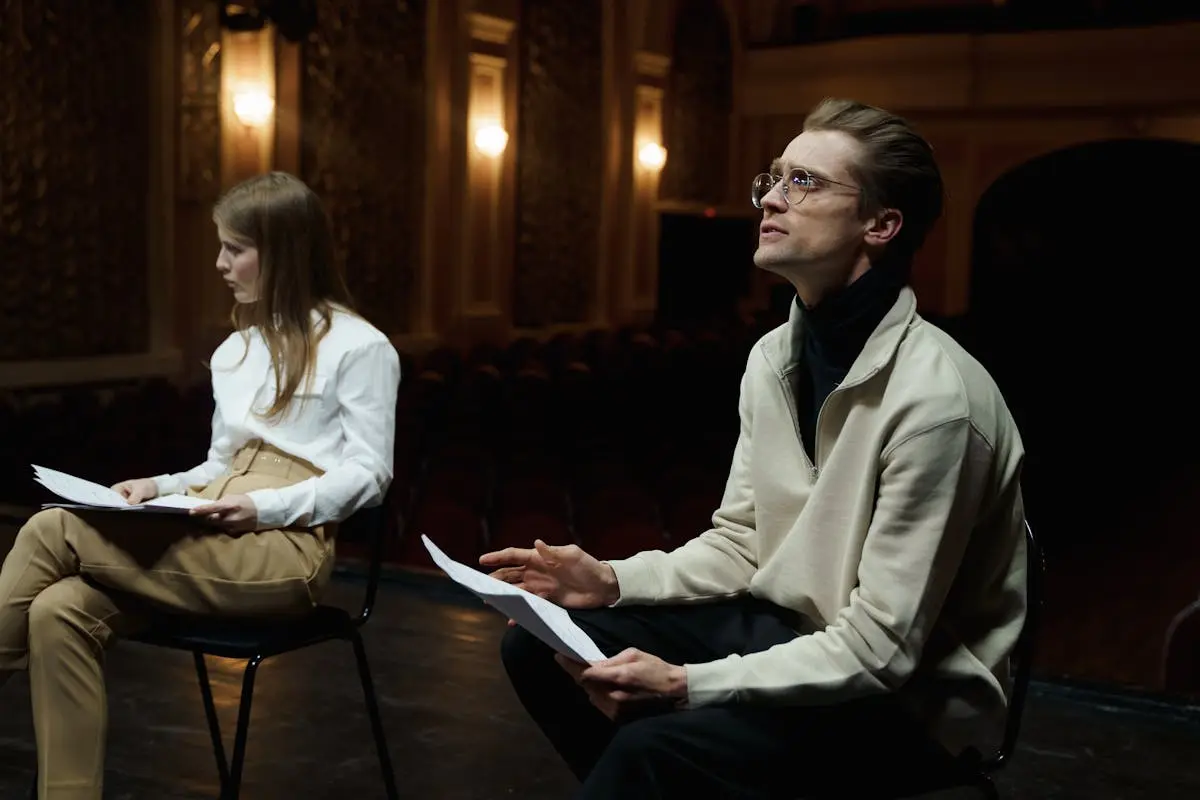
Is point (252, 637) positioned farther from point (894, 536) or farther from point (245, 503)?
point (894, 536)

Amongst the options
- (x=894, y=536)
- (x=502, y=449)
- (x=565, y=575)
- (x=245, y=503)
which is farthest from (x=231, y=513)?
(x=502, y=449)

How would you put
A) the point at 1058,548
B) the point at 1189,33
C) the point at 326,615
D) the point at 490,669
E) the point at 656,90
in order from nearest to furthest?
the point at 326,615, the point at 490,669, the point at 1058,548, the point at 1189,33, the point at 656,90

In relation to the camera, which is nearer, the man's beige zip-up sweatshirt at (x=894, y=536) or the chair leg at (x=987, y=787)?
the man's beige zip-up sweatshirt at (x=894, y=536)

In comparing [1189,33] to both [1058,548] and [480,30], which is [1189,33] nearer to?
[480,30]

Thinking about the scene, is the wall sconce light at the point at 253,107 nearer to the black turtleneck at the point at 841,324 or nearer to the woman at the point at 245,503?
the woman at the point at 245,503

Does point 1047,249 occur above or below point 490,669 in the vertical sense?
above

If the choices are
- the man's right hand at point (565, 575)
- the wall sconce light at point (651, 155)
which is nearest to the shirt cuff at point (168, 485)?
A: the man's right hand at point (565, 575)

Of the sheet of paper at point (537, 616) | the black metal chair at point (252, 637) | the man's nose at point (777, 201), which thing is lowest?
the black metal chair at point (252, 637)

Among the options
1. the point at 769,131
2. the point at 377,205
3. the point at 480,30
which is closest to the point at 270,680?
the point at 377,205

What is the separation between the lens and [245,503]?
7.41 ft

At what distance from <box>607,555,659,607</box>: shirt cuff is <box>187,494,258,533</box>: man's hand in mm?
666

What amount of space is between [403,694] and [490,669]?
0.31 m

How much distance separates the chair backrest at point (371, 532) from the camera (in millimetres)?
2449

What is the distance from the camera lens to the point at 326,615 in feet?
7.89
